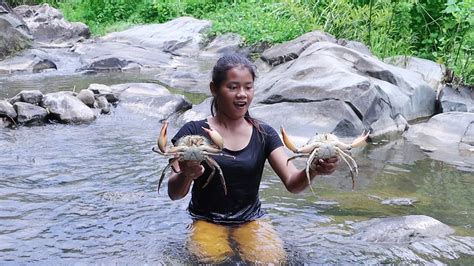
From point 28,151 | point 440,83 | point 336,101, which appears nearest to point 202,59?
point 440,83

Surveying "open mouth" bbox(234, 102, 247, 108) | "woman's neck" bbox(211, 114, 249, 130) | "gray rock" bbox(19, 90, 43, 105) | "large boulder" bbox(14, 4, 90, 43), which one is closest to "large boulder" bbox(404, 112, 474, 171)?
"woman's neck" bbox(211, 114, 249, 130)

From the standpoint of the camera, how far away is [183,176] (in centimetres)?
331

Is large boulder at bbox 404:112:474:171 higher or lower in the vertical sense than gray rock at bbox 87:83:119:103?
higher

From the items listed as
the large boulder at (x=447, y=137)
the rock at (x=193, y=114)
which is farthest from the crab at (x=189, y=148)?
the rock at (x=193, y=114)

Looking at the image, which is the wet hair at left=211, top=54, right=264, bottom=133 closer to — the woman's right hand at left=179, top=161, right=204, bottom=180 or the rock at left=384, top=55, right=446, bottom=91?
the woman's right hand at left=179, top=161, right=204, bottom=180

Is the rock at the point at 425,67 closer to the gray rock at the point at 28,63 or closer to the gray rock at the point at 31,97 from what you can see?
the gray rock at the point at 31,97

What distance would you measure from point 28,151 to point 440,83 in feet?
20.2

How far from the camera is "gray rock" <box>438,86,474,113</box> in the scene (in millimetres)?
8844

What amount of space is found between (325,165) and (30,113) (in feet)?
18.4

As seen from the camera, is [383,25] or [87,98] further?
[383,25]

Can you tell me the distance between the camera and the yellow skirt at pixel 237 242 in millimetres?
3574

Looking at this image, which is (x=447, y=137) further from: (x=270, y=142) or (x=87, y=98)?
(x=87, y=98)

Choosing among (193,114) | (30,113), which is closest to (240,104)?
(193,114)

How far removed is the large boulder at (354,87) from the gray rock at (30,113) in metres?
2.81
